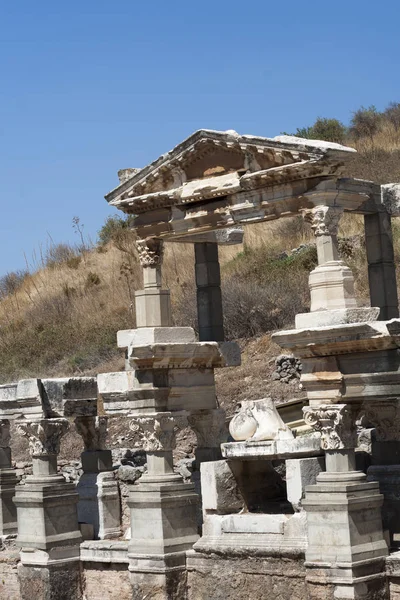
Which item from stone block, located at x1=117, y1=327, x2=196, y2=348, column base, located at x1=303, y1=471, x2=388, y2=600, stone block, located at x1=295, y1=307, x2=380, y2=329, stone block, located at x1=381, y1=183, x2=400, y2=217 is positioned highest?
stone block, located at x1=381, y1=183, x2=400, y2=217

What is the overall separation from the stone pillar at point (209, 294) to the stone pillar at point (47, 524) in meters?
2.28

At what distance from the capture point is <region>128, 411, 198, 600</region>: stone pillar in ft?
47.9

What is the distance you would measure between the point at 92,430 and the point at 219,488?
2819 mm

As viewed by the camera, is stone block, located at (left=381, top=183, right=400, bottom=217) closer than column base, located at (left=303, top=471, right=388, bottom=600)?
No

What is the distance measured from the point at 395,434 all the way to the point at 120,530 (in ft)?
15.1

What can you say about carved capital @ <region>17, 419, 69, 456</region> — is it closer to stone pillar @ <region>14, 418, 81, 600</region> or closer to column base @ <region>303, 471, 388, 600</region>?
stone pillar @ <region>14, 418, 81, 600</region>

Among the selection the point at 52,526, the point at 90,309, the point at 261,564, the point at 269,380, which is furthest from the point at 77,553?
the point at 90,309

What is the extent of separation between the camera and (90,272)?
3334 cm

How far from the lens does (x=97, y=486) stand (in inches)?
649

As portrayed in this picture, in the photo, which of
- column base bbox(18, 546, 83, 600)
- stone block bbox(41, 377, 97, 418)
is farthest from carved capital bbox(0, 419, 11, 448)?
column base bbox(18, 546, 83, 600)

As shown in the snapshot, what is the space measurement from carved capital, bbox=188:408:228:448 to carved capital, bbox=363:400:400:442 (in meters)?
2.39

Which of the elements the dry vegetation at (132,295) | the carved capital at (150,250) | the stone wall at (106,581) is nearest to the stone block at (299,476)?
the stone wall at (106,581)

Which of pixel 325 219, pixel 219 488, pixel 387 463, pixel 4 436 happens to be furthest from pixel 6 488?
pixel 325 219

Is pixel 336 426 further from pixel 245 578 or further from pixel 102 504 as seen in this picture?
pixel 102 504
